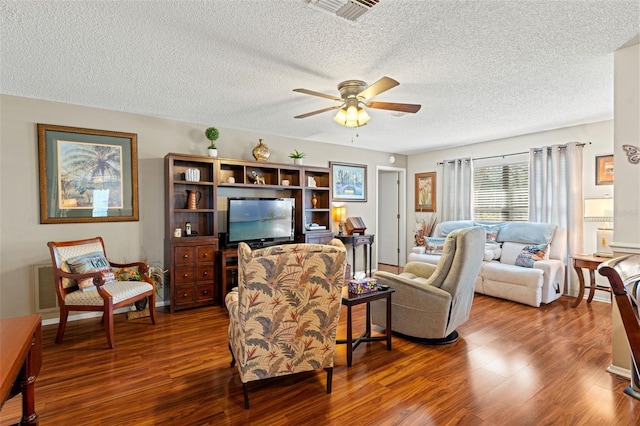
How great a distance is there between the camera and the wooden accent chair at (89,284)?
10.1 feet

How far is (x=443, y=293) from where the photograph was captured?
117 inches

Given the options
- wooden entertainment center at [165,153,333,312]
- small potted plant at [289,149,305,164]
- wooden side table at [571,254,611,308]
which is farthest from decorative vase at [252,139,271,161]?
wooden side table at [571,254,611,308]

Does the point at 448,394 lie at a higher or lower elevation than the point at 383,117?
lower

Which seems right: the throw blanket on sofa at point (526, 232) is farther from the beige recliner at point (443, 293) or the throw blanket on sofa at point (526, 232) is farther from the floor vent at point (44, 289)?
the floor vent at point (44, 289)

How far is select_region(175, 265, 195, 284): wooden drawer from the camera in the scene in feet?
13.3

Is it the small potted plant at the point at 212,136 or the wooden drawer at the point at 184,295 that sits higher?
the small potted plant at the point at 212,136

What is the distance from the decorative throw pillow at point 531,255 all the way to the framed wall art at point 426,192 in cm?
218

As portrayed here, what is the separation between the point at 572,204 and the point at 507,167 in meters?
1.20

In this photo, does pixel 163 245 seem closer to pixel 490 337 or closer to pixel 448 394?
pixel 448 394

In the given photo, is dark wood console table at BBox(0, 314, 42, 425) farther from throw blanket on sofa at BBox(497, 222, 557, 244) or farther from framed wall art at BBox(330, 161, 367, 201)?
throw blanket on sofa at BBox(497, 222, 557, 244)

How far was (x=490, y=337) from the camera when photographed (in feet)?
10.7

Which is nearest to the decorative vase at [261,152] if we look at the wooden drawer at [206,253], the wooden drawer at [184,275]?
the wooden drawer at [206,253]

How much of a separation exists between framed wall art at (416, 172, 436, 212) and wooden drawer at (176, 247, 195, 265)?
4749mm

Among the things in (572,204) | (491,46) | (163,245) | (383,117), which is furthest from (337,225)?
(491,46)
